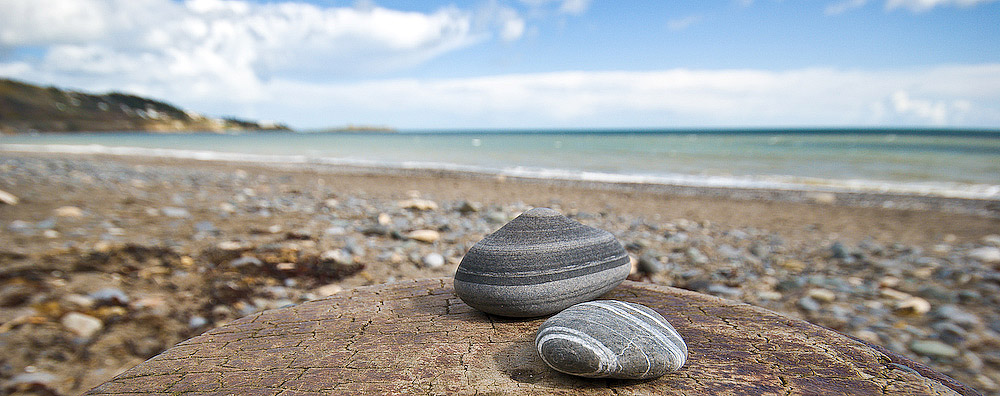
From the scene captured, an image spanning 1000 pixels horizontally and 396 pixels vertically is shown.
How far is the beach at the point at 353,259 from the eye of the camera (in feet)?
11.6

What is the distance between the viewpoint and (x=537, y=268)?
2.14 m

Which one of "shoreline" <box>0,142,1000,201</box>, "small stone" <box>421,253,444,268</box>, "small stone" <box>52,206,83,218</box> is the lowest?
"small stone" <box>421,253,444,268</box>

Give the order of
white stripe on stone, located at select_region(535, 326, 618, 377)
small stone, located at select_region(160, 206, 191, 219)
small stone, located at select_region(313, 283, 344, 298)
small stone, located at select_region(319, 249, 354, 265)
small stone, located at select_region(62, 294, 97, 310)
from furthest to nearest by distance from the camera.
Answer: small stone, located at select_region(160, 206, 191, 219), small stone, located at select_region(319, 249, 354, 265), small stone, located at select_region(313, 283, 344, 298), small stone, located at select_region(62, 294, 97, 310), white stripe on stone, located at select_region(535, 326, 618, 377)

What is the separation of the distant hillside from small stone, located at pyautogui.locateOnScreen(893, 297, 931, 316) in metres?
74.8

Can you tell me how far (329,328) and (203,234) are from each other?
4.50m

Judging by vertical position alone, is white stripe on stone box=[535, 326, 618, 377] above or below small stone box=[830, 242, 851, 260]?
above

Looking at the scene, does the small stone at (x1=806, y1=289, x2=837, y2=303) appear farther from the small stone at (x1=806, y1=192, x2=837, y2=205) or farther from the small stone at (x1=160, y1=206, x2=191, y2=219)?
the small stone at (x1=160, y1=206, x2=191, y2=219)

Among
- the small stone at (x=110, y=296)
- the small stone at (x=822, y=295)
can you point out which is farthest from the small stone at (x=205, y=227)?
the small stone at (x=822, y=295)

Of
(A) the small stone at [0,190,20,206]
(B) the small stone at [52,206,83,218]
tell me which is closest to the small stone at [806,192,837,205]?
(B) the small stone at [52,206,83,218]

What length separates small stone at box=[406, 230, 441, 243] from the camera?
6113 millimetres

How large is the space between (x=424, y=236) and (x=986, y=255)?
22.9 feet

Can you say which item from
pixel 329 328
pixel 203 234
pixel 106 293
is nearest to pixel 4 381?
pixel 106 293

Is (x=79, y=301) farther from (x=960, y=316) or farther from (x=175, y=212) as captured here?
(x=960, y=316)

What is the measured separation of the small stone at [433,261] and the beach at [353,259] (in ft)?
0.09
